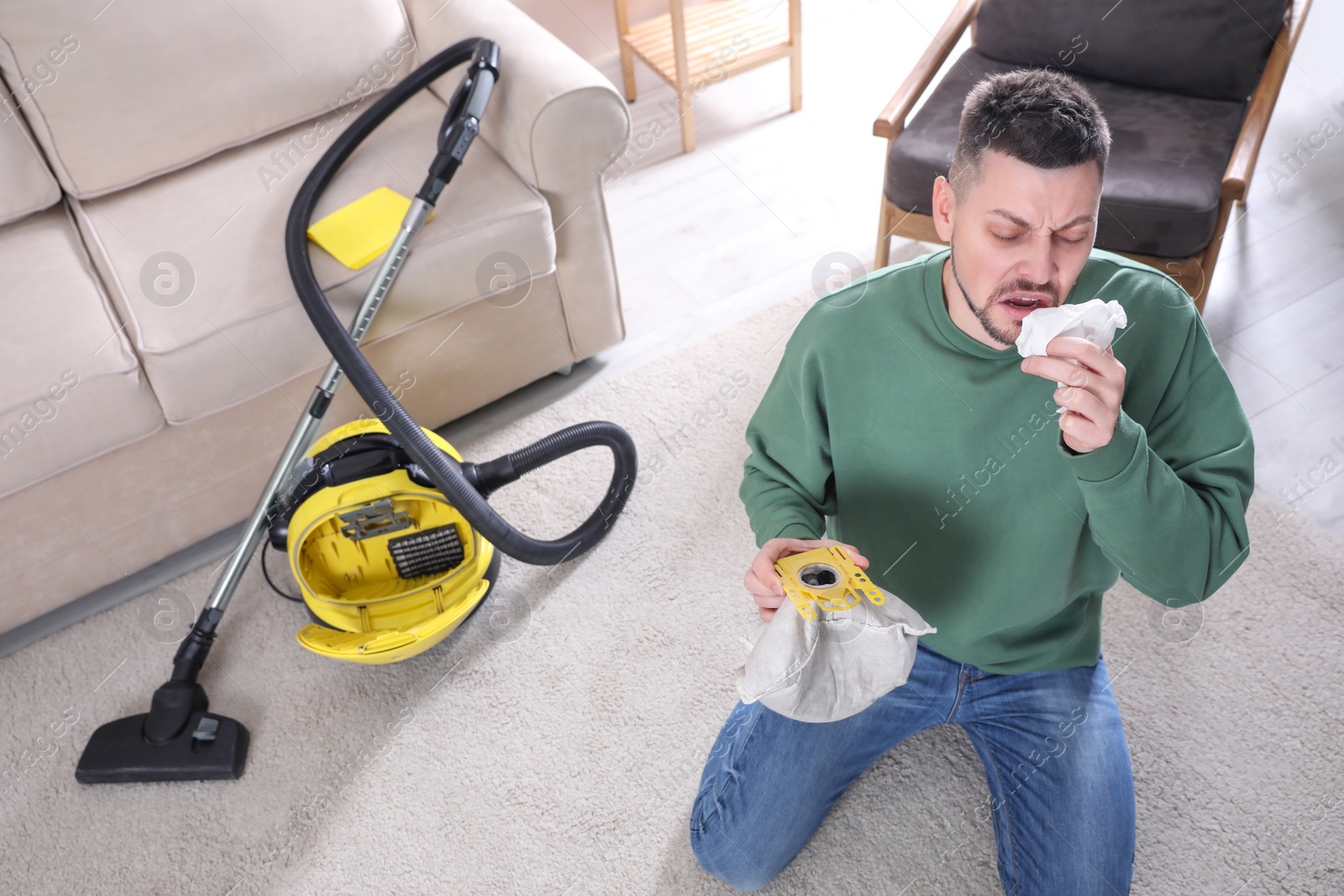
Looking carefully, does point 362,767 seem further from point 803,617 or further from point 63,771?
point 803,617

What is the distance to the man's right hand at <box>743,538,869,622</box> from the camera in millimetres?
1134

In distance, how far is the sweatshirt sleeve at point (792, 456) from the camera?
125 centimetres

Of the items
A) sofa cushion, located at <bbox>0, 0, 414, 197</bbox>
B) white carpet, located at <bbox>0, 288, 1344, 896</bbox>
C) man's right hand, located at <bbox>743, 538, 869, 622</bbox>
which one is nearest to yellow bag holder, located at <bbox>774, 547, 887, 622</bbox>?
man's right hand, located at <bbox>743, 538, 869, 622</bbox>

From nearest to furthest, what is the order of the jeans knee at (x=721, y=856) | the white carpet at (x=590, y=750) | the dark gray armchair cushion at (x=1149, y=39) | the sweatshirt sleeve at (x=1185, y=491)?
the sweatshirt sleeve at (x=1185, y=491), the jeans knee at (x=721, y=856), the white carpet at (x=590, y=750), the dark gray armchair cushion at (x=1149, y=39)

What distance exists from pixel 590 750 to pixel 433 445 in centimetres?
58

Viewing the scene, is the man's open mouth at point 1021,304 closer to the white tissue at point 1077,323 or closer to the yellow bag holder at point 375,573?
the white tissue at point 1077,323

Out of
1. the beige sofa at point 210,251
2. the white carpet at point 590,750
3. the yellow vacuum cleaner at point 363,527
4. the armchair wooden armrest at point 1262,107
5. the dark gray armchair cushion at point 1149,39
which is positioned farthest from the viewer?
the dark gray armchair cushion at point 1149,39

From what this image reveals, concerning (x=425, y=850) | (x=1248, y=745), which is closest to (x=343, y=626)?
(x=425, y=850)

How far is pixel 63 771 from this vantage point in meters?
1.71

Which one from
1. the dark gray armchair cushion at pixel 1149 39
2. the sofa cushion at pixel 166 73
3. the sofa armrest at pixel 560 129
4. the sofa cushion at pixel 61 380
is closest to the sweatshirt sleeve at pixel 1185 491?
the sofa armrest at pixel 560 129

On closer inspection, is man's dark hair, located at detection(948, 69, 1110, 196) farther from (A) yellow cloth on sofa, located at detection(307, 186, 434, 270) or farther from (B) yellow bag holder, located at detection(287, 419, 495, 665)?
(A) yellow cloth on sofa, located at detection(307, 186, 434, 270)

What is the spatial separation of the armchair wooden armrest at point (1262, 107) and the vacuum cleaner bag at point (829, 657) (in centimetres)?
125

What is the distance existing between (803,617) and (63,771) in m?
1.38

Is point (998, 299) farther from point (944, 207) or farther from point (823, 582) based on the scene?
point (823, 582)
